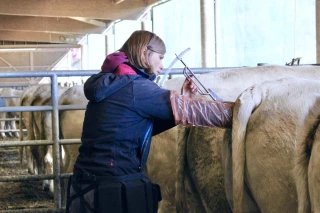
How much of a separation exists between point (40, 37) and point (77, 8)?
10466mm

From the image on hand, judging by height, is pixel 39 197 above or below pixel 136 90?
below

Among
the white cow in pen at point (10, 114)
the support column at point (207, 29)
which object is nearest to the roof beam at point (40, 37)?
the white cow in pen at point (10, 114)

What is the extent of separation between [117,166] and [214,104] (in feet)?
1.81

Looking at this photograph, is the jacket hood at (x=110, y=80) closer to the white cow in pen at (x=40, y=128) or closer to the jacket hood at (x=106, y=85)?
the jacket hood at (x=106, y=85)

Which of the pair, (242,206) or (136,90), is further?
(136,90)

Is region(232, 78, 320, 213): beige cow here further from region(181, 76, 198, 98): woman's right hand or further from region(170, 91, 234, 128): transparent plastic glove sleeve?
region(181, 76, 198, 98): woman's right hand

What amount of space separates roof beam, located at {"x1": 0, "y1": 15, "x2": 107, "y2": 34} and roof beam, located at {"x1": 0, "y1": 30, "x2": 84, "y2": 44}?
3.56 m

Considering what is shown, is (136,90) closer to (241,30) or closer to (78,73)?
(78,73)

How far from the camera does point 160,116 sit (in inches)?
108

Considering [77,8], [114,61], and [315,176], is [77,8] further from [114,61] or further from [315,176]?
[315,176]

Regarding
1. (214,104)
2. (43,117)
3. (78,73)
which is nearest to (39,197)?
(43,117)

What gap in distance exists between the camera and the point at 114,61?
285cm

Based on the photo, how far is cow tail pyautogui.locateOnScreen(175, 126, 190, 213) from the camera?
3.43 meters

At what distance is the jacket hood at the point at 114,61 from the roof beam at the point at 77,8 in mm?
11980
